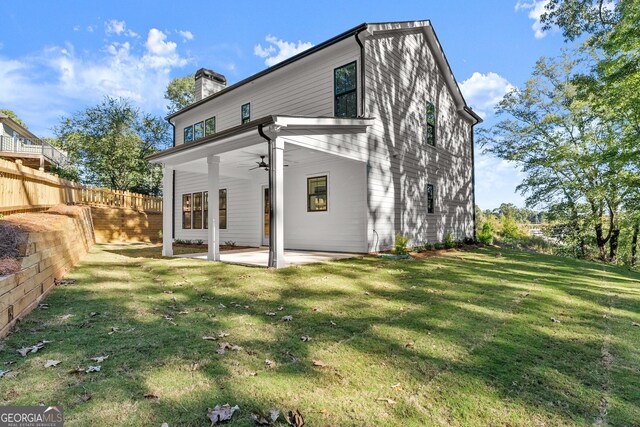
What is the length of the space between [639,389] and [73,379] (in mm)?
4183

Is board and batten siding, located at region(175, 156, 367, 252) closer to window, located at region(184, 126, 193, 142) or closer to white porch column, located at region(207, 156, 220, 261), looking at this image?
window, located at region(184, 126, 193, 142)

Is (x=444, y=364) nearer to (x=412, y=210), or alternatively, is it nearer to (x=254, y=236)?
(x=412, y=210)

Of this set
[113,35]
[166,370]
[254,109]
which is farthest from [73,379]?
[113,35]

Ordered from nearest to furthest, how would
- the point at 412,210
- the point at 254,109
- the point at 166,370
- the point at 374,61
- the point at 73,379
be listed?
the point at 73,379 → the point at 166,370 → the point at 374,61 → the point at 412,210 → the point at 254,109

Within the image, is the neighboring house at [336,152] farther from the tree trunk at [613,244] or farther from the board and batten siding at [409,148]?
the tree trunk at [613,244]

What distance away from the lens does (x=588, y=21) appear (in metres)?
12.9

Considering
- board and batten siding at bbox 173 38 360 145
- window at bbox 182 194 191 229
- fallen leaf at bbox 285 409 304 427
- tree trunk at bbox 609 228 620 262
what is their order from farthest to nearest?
tree trunk at bbox 609 228 620 262 < window at bbox 182 194 191 229 < board and batten siding at bbox 173 38 360 145 < fallen leaf at bbox 285 409 304 427

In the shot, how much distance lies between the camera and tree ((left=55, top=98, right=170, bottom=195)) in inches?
882

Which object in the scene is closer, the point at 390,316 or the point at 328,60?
the point at 390,316

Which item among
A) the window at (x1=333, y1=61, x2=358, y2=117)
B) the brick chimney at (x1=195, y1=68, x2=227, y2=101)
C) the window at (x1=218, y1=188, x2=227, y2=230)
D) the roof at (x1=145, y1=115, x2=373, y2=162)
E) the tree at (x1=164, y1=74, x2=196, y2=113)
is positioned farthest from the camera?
the tree at (x1=164, y1=74, x2=196, y2=113)

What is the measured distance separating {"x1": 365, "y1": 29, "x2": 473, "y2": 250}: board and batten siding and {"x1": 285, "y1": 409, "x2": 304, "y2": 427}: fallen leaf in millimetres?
7773

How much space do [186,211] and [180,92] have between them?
17.4 meters

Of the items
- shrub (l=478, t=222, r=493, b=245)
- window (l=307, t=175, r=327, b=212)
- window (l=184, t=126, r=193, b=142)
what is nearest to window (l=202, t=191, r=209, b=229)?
window (l=184, t=126, r=193, b=142)

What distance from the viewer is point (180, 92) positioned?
27.9 m
